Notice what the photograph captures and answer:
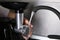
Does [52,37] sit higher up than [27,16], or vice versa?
[27,16]

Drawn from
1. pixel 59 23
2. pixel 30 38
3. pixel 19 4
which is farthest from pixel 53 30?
pixel 19 4

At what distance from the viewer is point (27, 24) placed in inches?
37.8

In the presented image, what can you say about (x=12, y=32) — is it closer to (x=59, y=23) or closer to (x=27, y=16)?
(x=27, y=16)

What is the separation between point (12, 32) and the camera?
79 centimetres

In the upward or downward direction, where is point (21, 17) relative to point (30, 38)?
upward

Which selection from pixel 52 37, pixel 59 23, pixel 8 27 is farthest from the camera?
pixel 59 23

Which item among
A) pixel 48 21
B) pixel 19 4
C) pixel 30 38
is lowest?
pixel 30 38

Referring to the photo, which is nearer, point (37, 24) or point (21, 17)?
point (21, 17)

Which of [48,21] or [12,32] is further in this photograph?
[48,21]

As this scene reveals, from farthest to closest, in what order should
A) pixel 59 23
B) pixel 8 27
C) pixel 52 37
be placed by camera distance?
pixel 59 23 < pixel 52 37 < pixel 8 27

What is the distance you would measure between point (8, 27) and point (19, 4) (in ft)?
0.49

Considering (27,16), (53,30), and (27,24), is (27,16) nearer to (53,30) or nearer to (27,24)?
(27,24)

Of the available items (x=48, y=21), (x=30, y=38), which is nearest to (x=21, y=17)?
(x=30, y=38)

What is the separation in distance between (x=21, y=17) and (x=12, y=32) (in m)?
0.13
